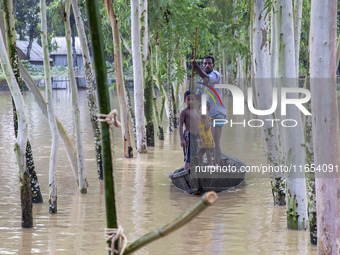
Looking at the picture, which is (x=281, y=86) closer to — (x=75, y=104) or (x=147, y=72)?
(x=75, y=104)

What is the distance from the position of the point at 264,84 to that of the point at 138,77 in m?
7.00

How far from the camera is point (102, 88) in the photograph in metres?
1.54

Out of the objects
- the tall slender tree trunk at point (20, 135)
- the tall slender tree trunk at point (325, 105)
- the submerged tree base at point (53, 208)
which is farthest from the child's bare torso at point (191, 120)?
the tall slender tree trunk at point (325, 105)

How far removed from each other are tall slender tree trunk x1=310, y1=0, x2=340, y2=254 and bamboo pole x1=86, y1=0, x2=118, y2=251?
3.41 m

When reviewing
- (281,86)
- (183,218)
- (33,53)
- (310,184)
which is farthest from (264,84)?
(33,53)

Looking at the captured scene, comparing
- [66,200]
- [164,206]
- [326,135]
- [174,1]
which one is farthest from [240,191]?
[174,1]

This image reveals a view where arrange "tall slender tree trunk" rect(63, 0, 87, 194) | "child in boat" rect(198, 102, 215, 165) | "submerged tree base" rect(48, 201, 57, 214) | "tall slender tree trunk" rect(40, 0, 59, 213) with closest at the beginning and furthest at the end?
"tall slender tree trunk" rect(40, 0, 59, 213) → "submerged tree base" rect(48, 201, 57, 214) → "tall slender tree trunk" rect(63, 0, 87, 194) → "child in boat" rect(198, 102, 215, 165)

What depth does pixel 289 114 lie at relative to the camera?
21.7 ft

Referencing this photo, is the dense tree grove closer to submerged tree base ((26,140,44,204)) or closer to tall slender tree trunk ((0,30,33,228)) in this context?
tall slender tree trunk ((0,30,33,228))

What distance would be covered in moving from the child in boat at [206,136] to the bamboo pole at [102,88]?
849 cm

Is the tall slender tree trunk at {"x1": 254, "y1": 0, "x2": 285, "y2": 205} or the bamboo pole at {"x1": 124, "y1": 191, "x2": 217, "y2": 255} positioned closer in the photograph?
the bamboo pole at {"x1": 124, "y1": 191, "x2": 217, "y2": 255}

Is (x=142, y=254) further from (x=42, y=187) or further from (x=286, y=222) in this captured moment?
(x=42, y=187)

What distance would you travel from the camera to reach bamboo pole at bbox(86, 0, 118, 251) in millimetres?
1517

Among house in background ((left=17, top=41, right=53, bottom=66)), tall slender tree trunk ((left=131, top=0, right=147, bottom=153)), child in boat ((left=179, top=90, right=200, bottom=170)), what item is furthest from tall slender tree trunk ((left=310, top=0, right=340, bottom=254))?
house in background ((left=17, top=41, right=53, bottom=66))
